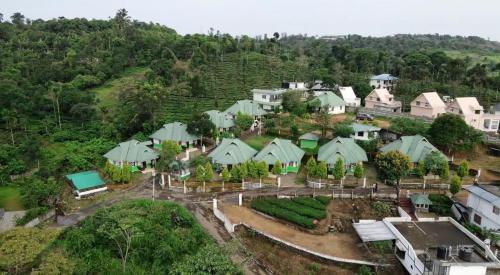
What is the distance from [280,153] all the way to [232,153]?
13.6 feet

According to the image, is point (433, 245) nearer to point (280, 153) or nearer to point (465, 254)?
point (465, 254)

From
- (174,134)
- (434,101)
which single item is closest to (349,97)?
(434,101)

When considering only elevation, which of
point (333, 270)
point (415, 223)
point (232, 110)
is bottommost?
point (333, 270)

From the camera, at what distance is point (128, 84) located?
194ft

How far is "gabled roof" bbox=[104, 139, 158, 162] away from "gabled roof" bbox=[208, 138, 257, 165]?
574 cm

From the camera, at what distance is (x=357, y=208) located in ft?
93.7

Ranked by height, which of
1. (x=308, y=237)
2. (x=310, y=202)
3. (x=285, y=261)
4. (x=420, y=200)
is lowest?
(x=285, y=261)

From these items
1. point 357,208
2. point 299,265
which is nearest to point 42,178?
point 299,265

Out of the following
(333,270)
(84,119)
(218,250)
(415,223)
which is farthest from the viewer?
(84,119)

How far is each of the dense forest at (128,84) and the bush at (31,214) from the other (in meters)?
6.25

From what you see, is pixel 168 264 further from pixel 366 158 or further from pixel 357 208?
pixel 366 158

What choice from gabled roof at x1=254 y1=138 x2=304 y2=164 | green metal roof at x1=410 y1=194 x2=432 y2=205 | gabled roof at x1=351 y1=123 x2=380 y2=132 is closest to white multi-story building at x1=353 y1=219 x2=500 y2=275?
green metal roof at x1=410 y1=194 x2=432 y2=205

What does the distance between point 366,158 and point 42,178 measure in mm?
27496

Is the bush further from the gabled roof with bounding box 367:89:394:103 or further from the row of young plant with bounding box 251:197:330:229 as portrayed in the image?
the gabled roof with bounding box 367:89:394:103
